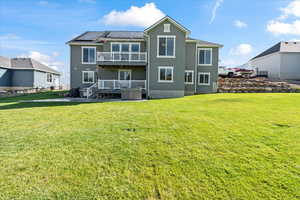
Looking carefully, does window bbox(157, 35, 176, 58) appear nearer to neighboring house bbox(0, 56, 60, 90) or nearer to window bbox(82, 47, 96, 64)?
window bbox(82, 47, 96, 64)

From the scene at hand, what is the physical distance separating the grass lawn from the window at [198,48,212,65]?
596 inches

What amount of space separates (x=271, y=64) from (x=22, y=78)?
42788 mm

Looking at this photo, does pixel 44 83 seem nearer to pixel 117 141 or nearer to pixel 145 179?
pixel 117 141

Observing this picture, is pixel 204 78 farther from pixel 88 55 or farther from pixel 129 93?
pixel 88 55

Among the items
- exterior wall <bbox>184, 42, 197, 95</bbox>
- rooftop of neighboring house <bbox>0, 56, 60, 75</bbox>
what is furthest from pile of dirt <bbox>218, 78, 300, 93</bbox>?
rooftop of neighboring house <bbox>0, 56, 60, 75</bbox>

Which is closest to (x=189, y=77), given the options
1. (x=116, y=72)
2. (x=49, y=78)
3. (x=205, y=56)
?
(x=205, y=56)

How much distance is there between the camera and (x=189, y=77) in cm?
2031

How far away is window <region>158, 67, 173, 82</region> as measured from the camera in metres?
17.5

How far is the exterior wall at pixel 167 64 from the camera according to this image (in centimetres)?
1700

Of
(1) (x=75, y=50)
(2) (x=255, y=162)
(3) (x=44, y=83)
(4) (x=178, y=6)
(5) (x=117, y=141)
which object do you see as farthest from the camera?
(3) (x=44, y=83)

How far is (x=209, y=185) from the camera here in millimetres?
3307

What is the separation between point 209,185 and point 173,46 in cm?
1563

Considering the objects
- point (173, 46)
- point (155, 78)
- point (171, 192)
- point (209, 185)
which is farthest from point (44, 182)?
point (173, 46)

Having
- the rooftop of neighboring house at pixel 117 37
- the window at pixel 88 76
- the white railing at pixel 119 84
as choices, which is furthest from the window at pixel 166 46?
the window at pixel 88 76
